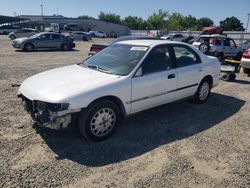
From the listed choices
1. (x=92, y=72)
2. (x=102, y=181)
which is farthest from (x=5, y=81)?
(x=102, y=181)

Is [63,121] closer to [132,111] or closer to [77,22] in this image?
[132,111]

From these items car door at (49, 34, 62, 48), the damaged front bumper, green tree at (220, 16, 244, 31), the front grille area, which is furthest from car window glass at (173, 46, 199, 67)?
green tree at (220, 16, 244, 31)

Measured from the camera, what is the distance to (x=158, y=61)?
516 centimetres

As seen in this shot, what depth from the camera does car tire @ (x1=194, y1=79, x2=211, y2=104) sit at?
6.38 metres

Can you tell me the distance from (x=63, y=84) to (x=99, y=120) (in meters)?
0.81

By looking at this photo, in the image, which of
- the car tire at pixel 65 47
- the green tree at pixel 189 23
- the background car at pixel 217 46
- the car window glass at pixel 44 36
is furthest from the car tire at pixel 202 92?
the green tree at pixel 189 23

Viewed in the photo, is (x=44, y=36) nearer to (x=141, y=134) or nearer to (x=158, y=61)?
(x=158, y=61)

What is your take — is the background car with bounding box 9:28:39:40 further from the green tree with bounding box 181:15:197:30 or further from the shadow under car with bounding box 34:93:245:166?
the green tree with bounding box 181:15:197:30

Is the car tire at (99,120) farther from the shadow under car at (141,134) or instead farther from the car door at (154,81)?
the car door at (154,81)

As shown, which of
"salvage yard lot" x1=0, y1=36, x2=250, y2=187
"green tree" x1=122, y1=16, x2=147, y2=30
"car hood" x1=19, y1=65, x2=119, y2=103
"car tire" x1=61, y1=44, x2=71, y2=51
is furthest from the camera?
"green tree" x1=122, y1=16, x2=147, y2=30

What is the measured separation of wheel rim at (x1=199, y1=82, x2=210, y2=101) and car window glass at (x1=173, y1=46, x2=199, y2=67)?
2.22ft

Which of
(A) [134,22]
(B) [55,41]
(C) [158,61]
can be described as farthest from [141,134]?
(A) [134,22]

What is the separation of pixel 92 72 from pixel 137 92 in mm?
885

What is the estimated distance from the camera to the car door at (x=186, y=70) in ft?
18.3
